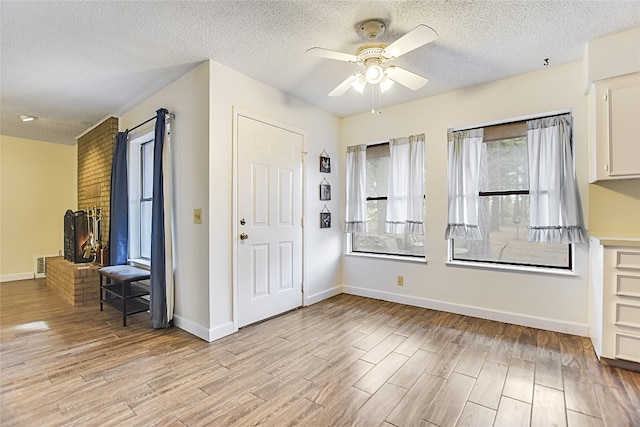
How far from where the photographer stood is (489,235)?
3389 millimetres

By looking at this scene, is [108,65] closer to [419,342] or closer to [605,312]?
[419,342]

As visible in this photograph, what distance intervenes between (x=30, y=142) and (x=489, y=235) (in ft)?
25.2

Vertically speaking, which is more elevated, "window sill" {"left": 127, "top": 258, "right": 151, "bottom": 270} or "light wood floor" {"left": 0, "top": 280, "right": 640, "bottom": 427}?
"window sill" {"left": 127, "top": 258, "right": 151, "bottom": 270}

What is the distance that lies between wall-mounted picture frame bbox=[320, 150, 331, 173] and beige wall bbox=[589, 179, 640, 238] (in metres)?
2.78

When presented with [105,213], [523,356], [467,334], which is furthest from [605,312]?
[105,213]

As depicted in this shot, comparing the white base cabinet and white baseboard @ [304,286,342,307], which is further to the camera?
white baseboard @ [304,286,342,307]

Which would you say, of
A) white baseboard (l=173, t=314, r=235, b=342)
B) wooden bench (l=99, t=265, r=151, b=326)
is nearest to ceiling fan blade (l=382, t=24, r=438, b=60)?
white baseboard (l=173, t=314, r=235, b=342)

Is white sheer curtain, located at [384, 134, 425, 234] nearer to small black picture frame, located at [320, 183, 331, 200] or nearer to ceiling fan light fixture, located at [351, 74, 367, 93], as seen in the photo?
small black picture frame, located at [320, 183, 331, 200]

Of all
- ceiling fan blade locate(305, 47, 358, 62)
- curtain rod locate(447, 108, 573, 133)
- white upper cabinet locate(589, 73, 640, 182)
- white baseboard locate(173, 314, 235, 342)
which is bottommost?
white baseboard locate(173, 314, 235, 342)

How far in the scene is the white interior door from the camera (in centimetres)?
309

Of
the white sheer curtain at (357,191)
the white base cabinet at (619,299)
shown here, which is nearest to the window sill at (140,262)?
the white sheer curtain at (357,191)

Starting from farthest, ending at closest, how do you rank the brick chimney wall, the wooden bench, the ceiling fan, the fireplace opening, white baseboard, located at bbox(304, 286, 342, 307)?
the fireplace opening < the brick chimney wall < white baseboard, located at bbox(304, 286, 342, 307) < the wooden bench < the ceiling fan

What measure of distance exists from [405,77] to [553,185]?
A: 1.81 m

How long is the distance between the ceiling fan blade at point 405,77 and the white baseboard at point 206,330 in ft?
8.76
